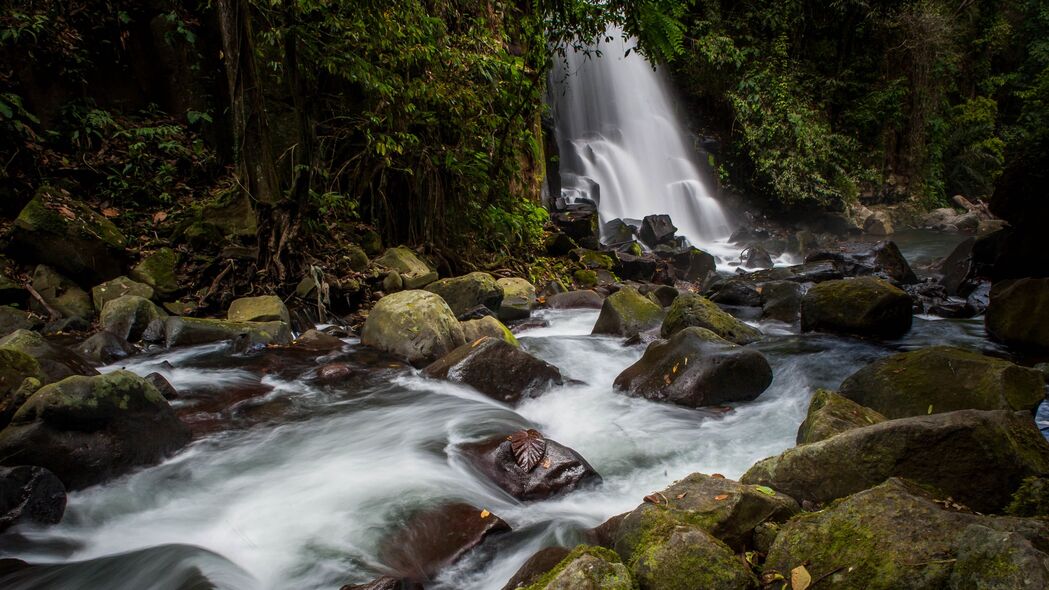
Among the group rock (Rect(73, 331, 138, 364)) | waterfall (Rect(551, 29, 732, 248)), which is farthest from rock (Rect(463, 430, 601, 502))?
waterfall (Rect(551, 29, 732, 248))

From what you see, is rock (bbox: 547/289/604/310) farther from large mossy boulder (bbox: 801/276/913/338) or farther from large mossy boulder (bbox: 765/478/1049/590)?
large mossy boulder (bbox: 765/478/1049/590)

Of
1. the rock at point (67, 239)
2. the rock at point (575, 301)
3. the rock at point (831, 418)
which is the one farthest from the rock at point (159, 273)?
the rock at point (831, 418)

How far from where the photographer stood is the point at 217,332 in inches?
245

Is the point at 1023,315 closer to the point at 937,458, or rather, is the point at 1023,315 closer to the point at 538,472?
the point at 937,458

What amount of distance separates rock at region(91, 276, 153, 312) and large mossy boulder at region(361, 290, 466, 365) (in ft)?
8.25

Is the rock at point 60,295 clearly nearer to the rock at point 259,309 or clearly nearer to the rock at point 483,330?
the rock at point 259,309

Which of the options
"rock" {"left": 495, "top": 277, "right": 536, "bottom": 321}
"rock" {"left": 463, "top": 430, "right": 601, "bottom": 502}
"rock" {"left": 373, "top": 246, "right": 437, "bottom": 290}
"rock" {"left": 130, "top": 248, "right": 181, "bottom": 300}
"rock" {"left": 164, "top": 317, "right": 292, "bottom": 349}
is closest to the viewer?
"rock" {"left": 463, "top": 430, "right": 601, "bottom": 502}

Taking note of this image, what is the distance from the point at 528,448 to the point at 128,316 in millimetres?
4688

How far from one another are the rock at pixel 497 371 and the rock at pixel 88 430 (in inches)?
91.4

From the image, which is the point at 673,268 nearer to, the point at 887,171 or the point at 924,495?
the point at 924,495

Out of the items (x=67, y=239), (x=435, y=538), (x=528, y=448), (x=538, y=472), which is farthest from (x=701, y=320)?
(x=67, y=239)

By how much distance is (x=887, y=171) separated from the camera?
20906 mm

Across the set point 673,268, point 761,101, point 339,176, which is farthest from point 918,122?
point 339,176

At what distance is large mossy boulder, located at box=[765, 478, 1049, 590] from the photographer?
1.81m
